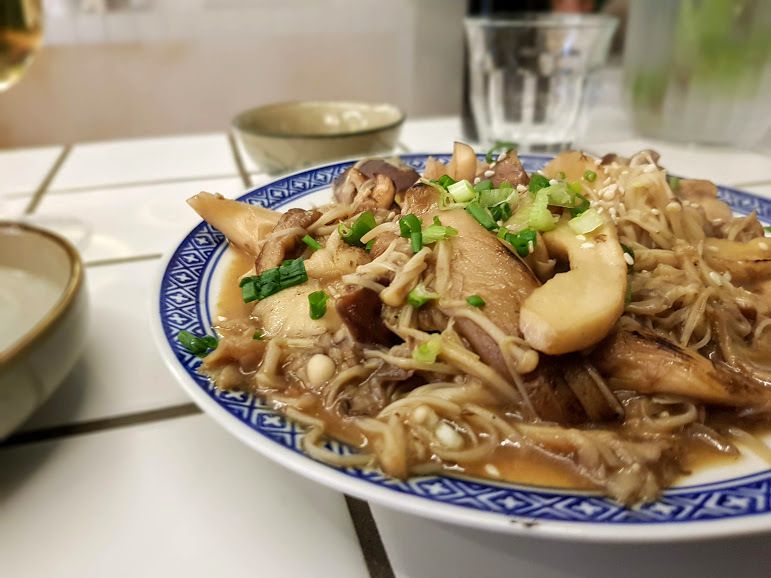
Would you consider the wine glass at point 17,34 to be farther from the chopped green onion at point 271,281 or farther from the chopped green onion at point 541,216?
the chopped green onion at point 541,216

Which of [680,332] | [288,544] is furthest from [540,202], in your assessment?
[288,544]

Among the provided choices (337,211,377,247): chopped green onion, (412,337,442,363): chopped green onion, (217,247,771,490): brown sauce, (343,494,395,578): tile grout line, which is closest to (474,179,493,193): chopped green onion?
(337,211,377,247): chopped green onion

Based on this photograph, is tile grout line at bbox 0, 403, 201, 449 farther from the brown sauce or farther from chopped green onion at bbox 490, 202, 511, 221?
chopped green onion at bbox 490, 202, 511, 221

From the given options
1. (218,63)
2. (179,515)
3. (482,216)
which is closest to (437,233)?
(482,216)

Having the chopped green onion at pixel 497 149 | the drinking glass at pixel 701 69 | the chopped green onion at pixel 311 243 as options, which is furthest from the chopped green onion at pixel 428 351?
the drinking glass at pixel 701 69

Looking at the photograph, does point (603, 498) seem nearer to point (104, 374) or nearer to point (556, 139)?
point (104, 374)
